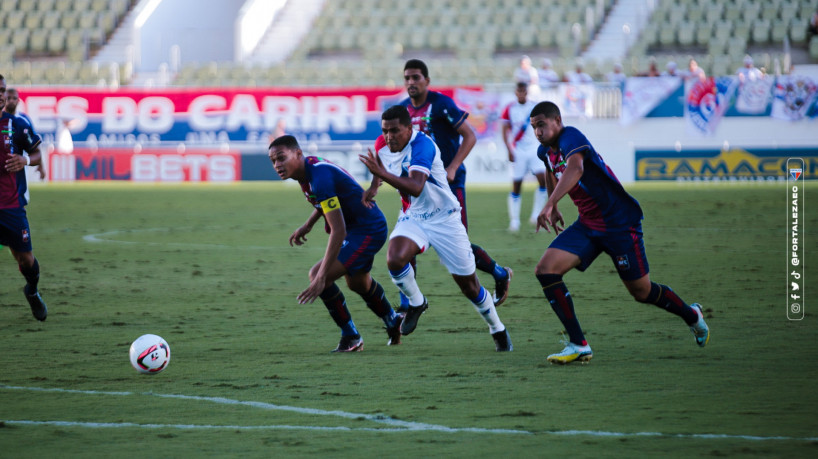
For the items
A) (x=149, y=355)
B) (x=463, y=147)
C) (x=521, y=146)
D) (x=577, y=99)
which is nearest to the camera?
(x=149, y=355)

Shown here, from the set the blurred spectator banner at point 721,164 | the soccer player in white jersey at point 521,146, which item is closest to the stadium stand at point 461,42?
the blurred spectator banner at point 721,164

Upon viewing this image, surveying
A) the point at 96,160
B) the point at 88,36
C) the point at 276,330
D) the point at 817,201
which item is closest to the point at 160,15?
the point at 88,36

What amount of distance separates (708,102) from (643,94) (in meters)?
1.64

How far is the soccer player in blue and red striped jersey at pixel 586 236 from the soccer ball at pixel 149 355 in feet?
7.88

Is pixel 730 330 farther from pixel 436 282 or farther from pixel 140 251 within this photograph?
pixel 140 251

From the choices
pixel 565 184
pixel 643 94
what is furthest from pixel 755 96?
pixel 565 184

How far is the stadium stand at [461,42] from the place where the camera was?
3058 centimetres

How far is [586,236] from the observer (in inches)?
276

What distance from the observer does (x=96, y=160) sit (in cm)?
2989

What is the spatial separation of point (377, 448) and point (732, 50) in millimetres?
27721

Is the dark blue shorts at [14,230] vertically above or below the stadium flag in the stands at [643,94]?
above

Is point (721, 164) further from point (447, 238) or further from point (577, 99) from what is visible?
point (447, 238)

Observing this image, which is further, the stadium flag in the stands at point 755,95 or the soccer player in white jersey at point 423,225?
the stadium flag in the stands at point 755,95

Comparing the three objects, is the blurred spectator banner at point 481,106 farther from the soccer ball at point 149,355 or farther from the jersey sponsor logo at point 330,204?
the soccer ball at point 149,355
